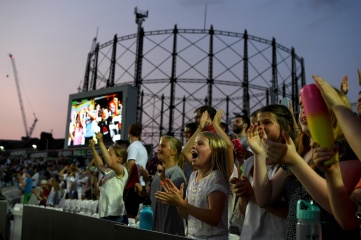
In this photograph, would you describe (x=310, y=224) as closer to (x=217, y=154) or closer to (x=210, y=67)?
(x=217, y=154)

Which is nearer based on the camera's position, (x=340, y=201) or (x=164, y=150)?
(x=340, y=201)

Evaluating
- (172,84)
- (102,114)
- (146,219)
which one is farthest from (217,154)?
(172,84)

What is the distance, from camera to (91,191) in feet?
25.6

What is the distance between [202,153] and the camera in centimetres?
291

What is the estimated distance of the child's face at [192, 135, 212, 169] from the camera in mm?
2904

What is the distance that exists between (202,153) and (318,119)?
5.43ft

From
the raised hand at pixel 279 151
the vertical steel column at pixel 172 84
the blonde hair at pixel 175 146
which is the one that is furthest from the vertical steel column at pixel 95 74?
the raised hand at pixel 279 151

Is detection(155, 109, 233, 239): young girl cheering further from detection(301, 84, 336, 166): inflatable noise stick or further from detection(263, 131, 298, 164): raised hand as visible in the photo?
detection(301, 84, 336, 166): inflatable noise stick

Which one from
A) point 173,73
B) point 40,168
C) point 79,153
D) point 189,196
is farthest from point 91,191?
point 173,73

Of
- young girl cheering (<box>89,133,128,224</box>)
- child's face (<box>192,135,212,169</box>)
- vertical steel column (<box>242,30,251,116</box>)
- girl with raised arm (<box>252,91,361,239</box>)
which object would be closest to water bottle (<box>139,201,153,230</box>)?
child's face (<box>192,135,212,169</box>)

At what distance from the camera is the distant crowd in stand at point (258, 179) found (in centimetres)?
154

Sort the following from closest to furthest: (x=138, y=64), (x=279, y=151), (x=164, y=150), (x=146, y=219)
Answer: (x=279, y=151)
(x=146, y=219)
(x=164, y=150)
(x=138, y=64)

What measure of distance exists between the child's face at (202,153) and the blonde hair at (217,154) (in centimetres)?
3

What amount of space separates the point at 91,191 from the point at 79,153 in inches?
302
